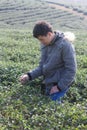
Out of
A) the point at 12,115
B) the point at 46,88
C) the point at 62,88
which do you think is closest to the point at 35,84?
the point at 46,88

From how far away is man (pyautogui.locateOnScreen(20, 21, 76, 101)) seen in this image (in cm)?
746

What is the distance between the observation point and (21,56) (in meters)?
13.6

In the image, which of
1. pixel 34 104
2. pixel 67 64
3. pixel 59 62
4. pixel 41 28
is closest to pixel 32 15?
pixel 59 62

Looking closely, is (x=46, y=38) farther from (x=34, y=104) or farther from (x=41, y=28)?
(x=34, y=104)

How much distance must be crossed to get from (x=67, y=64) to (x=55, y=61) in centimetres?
35

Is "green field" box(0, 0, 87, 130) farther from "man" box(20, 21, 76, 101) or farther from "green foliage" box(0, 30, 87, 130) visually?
"man" box(20, 21, 76, 101)

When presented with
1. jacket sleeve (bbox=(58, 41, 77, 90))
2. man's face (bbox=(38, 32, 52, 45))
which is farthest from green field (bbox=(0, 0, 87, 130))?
man's face (bbox=(38, 32, 52, 45))

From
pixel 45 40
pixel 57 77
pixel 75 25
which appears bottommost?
pixel 75 25

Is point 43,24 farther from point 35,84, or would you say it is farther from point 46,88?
point 35,84

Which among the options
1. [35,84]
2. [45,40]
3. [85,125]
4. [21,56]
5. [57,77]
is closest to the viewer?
[85,125]

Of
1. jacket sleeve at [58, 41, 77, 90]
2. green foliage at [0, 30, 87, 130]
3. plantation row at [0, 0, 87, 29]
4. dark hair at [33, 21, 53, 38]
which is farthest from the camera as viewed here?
plantation row at [0, 0, 87, 29]

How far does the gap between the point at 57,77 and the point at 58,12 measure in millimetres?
67751

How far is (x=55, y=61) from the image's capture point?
8039 mm

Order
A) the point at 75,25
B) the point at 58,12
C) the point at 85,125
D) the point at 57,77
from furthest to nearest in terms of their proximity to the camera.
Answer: the point at 58,12
the point at 75,25
the point at 57,77
the point at 85,125
